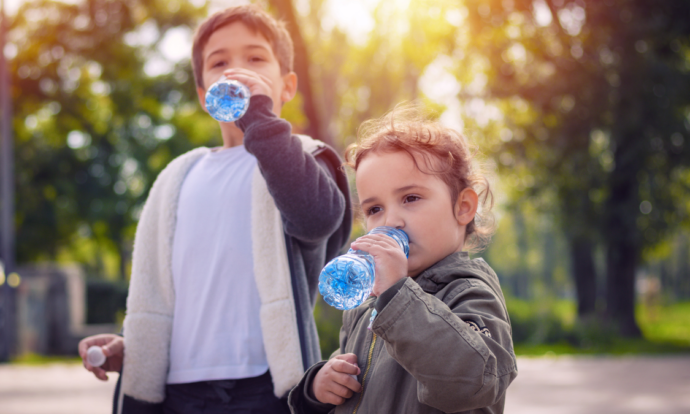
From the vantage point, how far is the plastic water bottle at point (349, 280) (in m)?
1.36

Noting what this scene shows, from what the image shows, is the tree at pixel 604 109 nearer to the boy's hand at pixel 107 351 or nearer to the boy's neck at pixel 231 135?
the boy's neck at pixel 231 135

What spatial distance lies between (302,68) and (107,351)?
759 centimetres

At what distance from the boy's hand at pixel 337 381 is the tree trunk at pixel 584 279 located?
57.4ft

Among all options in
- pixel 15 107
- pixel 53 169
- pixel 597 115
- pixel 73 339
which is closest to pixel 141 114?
pixel 53 169

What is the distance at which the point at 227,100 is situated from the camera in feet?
6.07

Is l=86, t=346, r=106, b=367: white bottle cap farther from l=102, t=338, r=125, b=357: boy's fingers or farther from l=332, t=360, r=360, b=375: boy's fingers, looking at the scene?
l=332, t=360, r=360, b=375: boy's fingers

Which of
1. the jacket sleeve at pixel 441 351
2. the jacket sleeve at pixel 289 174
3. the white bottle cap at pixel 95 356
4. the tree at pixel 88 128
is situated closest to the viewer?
the jacket sleeve at pixel 441 351

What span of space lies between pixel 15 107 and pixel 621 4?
46.6 feet

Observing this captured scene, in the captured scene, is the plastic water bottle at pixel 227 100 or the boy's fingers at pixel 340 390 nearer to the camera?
the boy's fingers at pixel 340 390

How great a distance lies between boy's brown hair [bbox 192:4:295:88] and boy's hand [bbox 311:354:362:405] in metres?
1.09

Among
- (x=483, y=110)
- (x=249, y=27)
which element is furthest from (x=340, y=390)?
(x=483, y=110)

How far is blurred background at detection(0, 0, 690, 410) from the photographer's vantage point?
43.2 feet

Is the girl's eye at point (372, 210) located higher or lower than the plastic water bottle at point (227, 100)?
lower

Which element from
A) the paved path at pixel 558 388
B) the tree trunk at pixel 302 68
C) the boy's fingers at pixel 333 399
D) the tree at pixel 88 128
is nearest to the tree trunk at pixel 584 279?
the paved path at pixel 558 388
